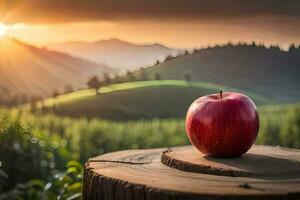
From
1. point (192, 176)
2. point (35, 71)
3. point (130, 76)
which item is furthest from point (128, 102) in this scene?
point (192, 176)

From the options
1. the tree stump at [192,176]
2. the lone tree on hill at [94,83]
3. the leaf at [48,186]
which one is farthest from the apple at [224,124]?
the lone tree on hill at [94,83]

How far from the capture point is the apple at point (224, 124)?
99.7 inches

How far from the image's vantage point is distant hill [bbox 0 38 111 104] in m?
4.94

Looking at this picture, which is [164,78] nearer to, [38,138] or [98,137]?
[98,137]

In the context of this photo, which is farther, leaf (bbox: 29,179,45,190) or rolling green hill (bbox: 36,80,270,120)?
rolling green hill (bbox: 36,80,270,120)

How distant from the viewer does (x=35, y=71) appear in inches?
197

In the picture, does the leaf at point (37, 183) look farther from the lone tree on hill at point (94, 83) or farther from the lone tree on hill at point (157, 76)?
the lone tree on hill at point (157, 76)

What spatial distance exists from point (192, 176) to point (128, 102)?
2.70m

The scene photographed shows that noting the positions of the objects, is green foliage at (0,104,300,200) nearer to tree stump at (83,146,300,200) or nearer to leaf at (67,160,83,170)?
leaf at (67,160,83,170)

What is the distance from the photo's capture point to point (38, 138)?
4797 mm

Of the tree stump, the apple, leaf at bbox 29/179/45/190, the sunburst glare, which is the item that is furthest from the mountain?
the apple

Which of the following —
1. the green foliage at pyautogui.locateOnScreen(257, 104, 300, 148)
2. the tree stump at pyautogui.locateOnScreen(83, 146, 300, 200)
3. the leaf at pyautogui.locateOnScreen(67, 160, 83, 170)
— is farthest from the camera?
the green foliage at pyautogui.locateOnScreen(257, 104, 300, 148)

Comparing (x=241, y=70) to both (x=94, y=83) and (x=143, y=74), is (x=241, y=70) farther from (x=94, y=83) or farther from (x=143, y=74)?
(x=94, y=83)

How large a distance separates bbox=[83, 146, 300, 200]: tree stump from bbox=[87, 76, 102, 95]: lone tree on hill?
7.13 ft
